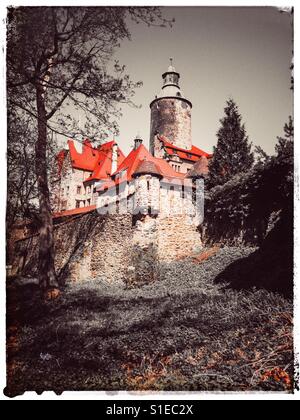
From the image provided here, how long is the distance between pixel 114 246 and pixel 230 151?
4.07 m

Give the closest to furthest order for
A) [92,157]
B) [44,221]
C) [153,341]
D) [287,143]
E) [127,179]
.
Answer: [153,341], [287,143], [44,221], [92,157], [127,179]

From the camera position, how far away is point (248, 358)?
3.84m

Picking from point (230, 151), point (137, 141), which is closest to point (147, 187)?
point (137, 141)

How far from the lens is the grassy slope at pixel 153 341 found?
12.7ft

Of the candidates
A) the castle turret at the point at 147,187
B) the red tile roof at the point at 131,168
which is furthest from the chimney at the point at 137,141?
the castle turret at the point at 147,187

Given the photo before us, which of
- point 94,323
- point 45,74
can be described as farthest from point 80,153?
point 94,323

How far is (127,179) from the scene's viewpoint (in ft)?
23.9

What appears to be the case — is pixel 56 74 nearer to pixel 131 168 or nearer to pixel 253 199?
pixel 131 168

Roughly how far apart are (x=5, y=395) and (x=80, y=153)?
14.3 feet

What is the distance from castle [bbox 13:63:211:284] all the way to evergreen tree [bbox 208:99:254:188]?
382mm

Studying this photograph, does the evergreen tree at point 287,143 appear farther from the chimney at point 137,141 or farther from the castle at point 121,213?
the chimney at point 137,141

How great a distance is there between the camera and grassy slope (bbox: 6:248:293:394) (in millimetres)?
3879

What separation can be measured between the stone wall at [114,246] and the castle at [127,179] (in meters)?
0.34

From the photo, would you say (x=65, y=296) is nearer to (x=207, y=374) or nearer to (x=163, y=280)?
(x=163, y=280)
